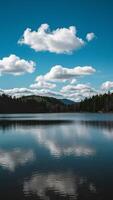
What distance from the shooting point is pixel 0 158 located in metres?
37.5

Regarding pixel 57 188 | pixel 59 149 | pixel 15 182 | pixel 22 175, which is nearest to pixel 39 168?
pixel 22 175

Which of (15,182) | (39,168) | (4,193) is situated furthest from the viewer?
(39,168)

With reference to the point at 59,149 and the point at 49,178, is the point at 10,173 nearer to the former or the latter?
the point at 49,178

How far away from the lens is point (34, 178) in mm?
26469

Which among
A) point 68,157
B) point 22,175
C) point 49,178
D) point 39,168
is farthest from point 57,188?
point 68,157

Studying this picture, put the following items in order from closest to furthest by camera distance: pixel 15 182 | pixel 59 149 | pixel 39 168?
pixel 15 182, pixel 39 168, pixel 59 149

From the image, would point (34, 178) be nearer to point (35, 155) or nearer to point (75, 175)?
point (75, 175)

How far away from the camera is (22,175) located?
90.9ft

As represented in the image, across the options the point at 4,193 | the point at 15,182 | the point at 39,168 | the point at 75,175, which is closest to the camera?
the point at 4,193

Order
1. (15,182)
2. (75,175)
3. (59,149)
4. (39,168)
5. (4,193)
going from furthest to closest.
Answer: (59,149) < (39,168) < (75,175) < (15,182) < (4,193)

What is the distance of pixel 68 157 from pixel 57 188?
1505cm

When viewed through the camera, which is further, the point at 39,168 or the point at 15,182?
the point at 39,168

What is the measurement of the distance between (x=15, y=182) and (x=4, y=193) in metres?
3.21

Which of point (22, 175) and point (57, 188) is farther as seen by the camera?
point (22, 175)
